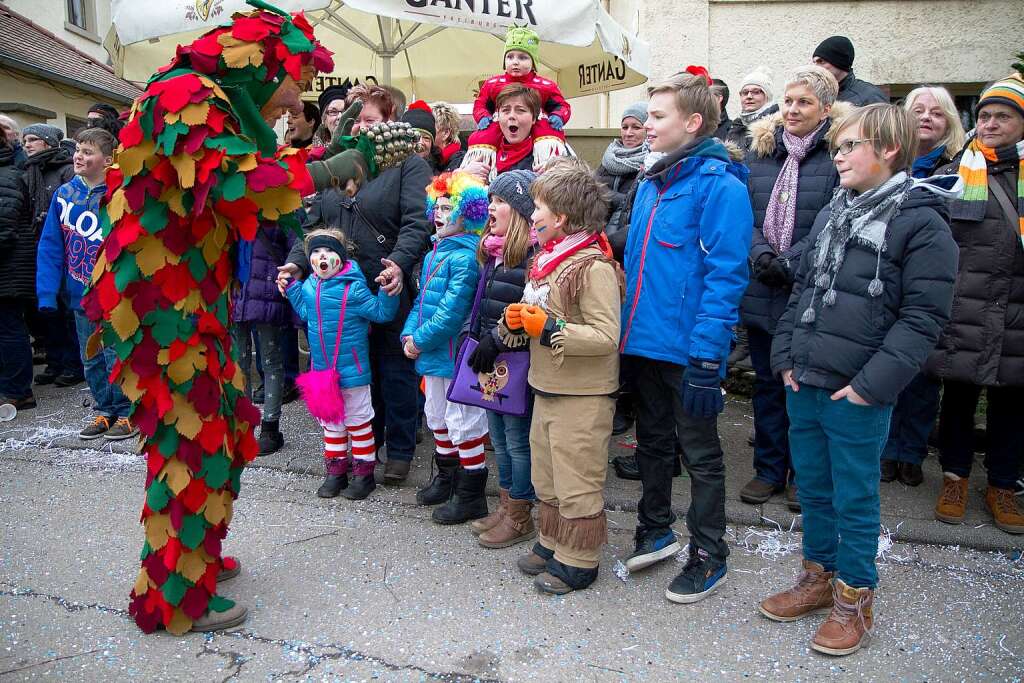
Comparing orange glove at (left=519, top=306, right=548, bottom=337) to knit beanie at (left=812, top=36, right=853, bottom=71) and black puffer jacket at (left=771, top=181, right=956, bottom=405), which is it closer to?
black puffer jacket at (left=771, top=181, right=956, bottom=405)

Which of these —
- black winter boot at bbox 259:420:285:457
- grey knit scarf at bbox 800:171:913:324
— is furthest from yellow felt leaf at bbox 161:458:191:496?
grey knit scarf at bbox 800:171:913:324

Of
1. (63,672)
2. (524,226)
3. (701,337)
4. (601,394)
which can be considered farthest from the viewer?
(524,226)

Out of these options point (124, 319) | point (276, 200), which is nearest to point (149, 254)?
point (124, 319)

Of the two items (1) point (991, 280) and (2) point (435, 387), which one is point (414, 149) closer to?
(2) point (435, 387)

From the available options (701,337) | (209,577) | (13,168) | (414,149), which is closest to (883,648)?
(701,337)

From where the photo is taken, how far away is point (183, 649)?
2961 mm

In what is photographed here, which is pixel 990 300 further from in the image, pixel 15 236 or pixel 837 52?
pixel 15 236

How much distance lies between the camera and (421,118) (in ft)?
17.5

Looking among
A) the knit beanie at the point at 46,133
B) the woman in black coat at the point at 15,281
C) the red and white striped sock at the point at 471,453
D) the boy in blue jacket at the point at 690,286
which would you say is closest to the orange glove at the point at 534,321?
the boy in blue jacket at the point at 690,286

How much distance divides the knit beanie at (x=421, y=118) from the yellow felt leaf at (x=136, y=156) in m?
2.64

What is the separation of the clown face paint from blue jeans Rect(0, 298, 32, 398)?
346 cm

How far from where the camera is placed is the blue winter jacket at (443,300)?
153 inches

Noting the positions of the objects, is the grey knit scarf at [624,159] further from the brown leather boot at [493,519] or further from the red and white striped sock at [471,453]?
the brown leather boot at [493,519]

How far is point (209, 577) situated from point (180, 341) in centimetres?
93
